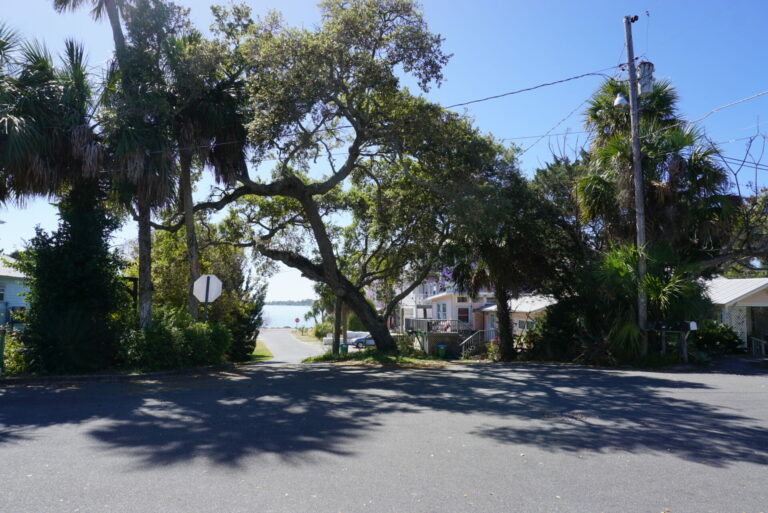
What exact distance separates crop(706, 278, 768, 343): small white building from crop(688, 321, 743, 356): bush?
3.55 feet

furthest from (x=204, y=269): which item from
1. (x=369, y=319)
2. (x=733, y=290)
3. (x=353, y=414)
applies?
(x=733, y=290)

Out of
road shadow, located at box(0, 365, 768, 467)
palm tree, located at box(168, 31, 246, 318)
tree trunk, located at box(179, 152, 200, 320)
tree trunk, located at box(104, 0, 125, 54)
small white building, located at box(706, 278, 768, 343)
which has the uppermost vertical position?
tree trunk, located at box(104, 0, 125, 54)

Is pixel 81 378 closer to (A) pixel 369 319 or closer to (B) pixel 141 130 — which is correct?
(B) pixel 141 130

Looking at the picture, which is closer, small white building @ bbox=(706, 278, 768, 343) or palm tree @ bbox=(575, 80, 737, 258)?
palm tree @ bbox=(575, 80, 737, 258)

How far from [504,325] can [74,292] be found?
1453 cm

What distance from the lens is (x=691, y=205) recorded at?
15.6 metres

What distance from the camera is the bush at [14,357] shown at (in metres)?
12.2

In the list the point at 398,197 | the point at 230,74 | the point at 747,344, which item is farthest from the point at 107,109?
the point at 747,344

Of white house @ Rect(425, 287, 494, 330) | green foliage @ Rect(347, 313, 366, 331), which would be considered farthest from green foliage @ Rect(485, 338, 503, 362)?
green foliage @ Rect(347, 313, 366, 331)

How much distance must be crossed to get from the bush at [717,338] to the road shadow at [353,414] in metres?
7.41

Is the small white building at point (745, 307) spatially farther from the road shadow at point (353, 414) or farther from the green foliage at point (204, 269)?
the green foliage at point (204, 269)

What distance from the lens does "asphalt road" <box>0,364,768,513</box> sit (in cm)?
464

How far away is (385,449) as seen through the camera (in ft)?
20.3

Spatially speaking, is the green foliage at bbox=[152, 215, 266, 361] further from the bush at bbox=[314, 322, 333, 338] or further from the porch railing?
the bush at bbox=[314, 322, 333, 338]
